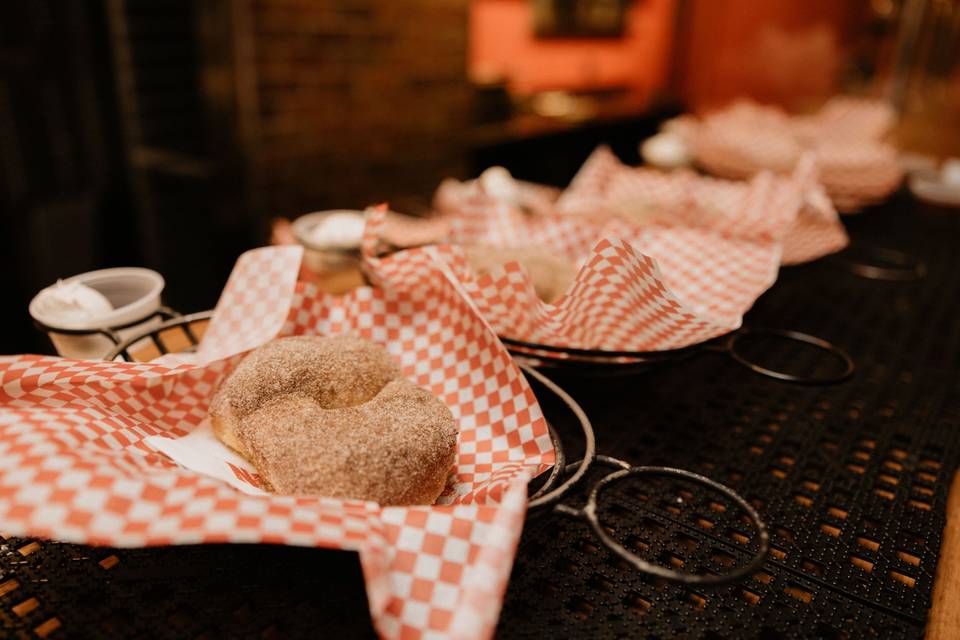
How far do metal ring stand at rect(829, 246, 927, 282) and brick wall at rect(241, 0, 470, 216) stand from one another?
2567mm

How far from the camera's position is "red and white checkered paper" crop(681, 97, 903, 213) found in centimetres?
211

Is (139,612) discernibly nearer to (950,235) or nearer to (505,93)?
(950,235)

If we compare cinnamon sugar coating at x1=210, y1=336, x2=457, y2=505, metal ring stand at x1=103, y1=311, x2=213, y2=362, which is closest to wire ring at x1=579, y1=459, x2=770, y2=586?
cinnamon sugar coating at x1=210, y1=336, x2=457, y2=505

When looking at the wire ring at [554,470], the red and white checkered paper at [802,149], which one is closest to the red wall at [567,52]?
the red and white checkered paper at [802,149]

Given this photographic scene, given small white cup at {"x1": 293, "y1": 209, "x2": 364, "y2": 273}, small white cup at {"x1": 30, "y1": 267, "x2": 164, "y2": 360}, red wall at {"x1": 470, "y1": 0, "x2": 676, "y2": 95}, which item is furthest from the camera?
red wall at {"x1": 470, "y1": 0, "x2": 676, "y2": 95}

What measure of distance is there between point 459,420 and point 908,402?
79 cm

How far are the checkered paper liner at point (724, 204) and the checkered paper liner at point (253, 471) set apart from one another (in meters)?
0.68

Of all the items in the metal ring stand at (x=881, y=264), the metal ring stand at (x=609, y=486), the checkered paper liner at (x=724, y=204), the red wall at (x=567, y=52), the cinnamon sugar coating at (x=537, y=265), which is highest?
the red wall at (x=567, y=52)

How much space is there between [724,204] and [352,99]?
2.40 meters

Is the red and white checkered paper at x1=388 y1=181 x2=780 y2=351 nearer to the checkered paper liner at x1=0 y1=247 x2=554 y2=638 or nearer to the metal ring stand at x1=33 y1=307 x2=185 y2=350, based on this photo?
the checkered paper liner at x1=0 y1=247 x2=554 y2=638

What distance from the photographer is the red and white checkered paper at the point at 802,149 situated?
2.11m

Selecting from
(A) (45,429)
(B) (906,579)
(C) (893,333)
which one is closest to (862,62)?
(C) (893,333)

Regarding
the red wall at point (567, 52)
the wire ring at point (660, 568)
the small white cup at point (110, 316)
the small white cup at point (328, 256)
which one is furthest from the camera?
the red wall at point (567, 52)

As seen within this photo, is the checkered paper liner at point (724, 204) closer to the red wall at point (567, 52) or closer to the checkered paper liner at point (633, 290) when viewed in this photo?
the checkered paper liner at point (633, 290)
